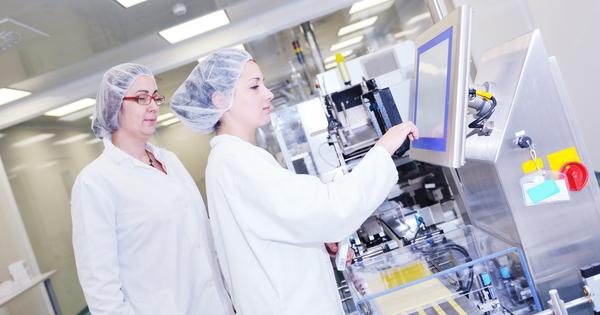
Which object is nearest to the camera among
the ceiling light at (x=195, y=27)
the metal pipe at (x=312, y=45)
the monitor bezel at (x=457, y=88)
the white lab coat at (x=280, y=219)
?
the monitor bezel at (x=457, y=88)

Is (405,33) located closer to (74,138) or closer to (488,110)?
(74,138)

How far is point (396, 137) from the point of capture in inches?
41.8

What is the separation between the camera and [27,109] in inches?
153

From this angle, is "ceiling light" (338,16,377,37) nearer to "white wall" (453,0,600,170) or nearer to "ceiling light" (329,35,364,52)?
"ceiling light" (329,35,364,52)

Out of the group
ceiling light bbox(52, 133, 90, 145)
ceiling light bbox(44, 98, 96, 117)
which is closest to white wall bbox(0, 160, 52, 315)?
ceiling light bbox(44, 98, 96, 117)

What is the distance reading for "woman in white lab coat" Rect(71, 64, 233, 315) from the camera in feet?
4.51

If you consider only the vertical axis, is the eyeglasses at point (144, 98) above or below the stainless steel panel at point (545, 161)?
above

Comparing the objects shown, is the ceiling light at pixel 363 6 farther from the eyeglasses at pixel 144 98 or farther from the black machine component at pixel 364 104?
the eyeglasses at pixel 144 98

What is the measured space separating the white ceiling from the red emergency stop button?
2.59 meters

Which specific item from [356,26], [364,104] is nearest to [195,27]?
[364,104]

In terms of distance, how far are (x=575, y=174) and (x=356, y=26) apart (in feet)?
15.7

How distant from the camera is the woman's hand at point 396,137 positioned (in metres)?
1.05

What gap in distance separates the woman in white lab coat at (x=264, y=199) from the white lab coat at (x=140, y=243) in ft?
1.22

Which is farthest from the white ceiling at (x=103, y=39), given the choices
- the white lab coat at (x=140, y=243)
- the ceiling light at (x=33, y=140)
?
the white lab coat at (x=140, y=243)
